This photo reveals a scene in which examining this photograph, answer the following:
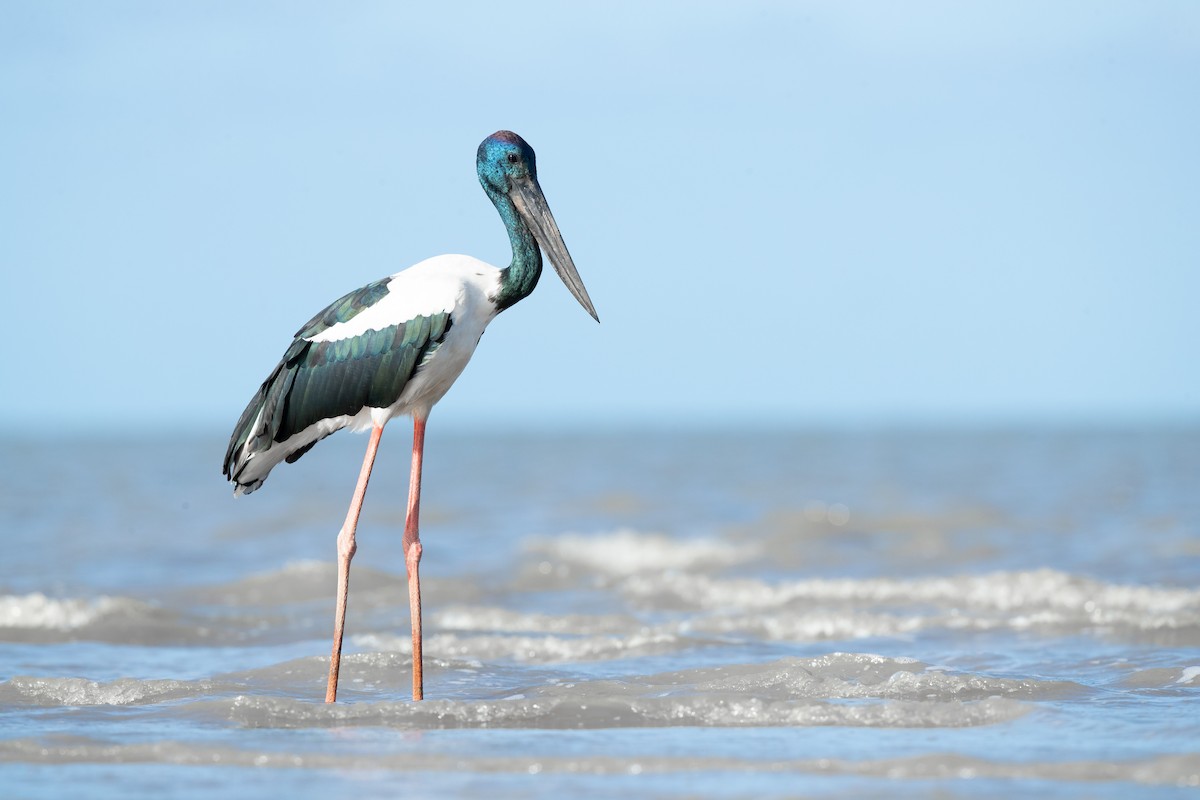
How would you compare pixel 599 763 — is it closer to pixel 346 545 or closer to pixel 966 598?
pixel 346 545

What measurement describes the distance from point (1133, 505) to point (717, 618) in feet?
35.1

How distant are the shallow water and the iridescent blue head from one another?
6.00 ft

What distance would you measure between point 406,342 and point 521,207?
0.86 m

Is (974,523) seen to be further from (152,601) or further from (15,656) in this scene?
(15,656)

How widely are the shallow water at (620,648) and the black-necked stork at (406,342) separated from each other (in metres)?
1.08

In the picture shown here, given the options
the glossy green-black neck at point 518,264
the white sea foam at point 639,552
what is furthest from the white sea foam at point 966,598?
the glossy green-black neck at point 518,264

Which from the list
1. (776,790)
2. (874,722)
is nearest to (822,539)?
(874,722)

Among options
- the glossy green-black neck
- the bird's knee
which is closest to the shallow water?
the bird's knee

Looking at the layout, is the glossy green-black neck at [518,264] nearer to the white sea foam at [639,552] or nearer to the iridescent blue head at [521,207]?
the iridescent blue head at [521,207]

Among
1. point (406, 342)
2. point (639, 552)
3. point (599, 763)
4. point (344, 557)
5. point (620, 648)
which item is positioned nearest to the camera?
point (599, 763)

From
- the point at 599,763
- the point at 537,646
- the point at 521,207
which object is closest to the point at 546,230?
the point at 521,207

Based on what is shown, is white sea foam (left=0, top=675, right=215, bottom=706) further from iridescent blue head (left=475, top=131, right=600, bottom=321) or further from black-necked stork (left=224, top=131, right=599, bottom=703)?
iridescent blue head (left=475, top=131, right=600, bottom=321)

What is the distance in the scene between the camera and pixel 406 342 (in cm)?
680

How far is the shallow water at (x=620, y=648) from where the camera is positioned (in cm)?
557
